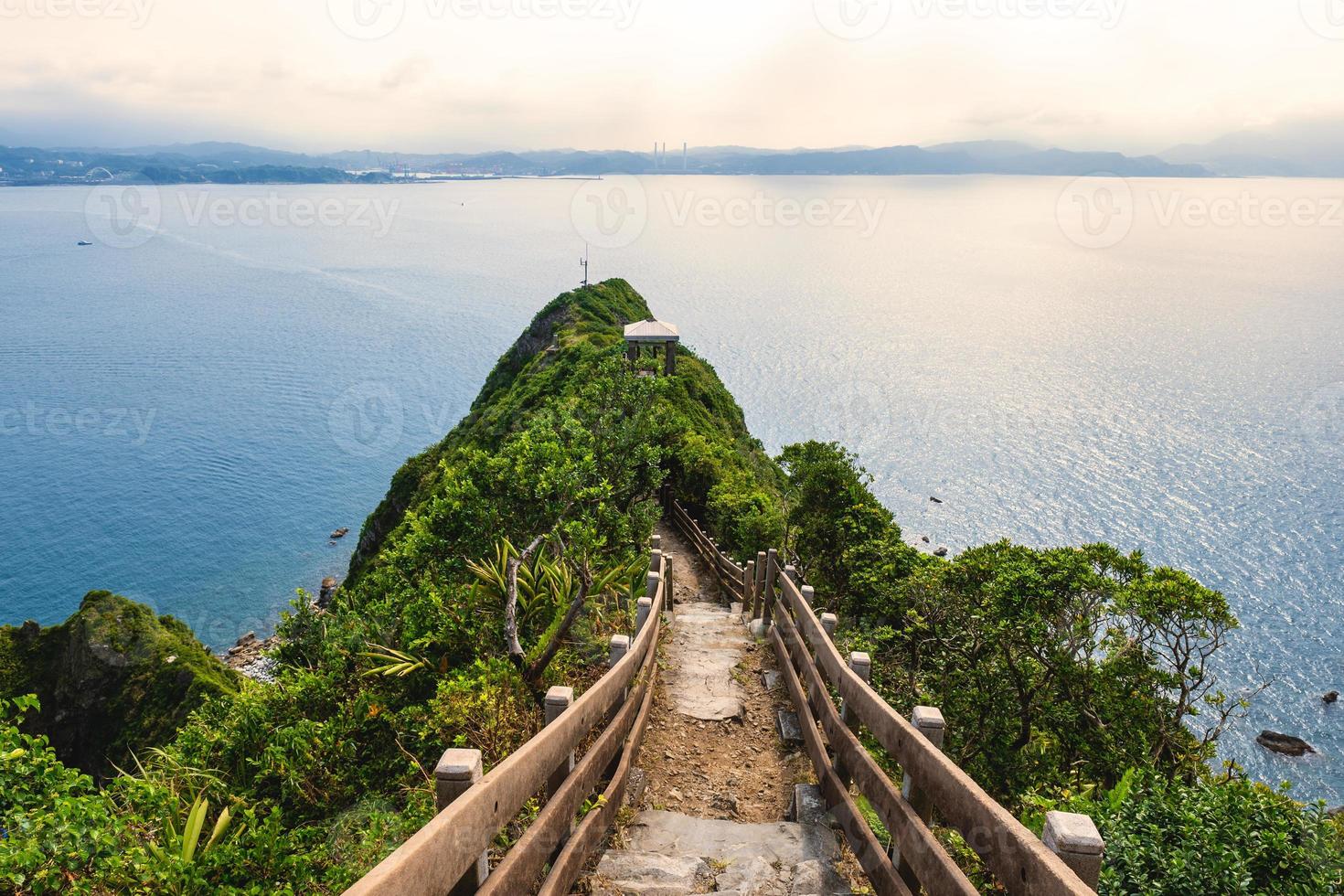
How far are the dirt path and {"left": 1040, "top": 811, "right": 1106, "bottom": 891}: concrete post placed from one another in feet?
10.1

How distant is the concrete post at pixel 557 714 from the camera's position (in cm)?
360

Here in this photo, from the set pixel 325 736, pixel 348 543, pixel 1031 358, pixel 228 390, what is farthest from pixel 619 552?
pixel 1031 358

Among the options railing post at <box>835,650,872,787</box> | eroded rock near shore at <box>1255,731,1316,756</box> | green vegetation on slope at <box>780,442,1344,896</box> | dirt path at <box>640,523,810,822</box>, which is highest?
railing post at <box>835,650,872,787</box>

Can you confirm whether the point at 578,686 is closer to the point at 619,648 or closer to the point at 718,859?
the point at 619,648

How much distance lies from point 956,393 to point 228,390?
6590 cm

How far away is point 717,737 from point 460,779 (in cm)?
425

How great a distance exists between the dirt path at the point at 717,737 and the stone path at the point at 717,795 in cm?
1

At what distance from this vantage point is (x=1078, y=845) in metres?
2.24

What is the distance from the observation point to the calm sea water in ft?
133

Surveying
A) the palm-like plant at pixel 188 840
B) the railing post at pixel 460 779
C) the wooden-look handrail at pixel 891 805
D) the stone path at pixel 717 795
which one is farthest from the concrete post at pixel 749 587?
the railing post at pixel 460 779

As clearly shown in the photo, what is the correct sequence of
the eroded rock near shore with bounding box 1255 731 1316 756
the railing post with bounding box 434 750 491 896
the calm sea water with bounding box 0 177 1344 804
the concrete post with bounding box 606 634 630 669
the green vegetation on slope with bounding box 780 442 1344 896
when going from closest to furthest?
the railing post with bounding box 434 750 491 896 < the concrete post with bounding box 606 634 630 669 < the green vegetation on slope with bounding box 780 442 1344 896 < the eroded rock near shore with bounding box 1255 731 1316 756 < the calm sea water with bounding box 0 177 1344 804

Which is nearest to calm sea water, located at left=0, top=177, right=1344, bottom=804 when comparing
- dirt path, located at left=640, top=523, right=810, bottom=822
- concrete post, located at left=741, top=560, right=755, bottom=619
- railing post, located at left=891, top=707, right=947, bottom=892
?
concrete post, located at left=741, top=560, right=755, bottom=619

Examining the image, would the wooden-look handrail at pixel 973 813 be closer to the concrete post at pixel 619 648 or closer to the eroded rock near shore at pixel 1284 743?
the concrete post at pixel 619 648

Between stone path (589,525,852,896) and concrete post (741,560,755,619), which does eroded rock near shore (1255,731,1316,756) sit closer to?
concrete post (741,560,755,619)
